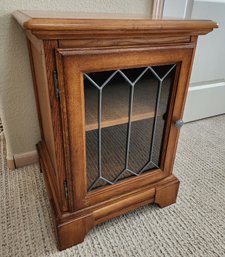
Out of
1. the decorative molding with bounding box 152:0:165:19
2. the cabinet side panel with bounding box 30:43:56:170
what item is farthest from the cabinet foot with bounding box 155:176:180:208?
the decorative molding with bounding box 152:0:165:19

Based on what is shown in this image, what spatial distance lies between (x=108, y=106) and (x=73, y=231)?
401 millimetres

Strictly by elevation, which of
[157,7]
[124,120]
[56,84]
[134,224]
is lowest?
[134,224]

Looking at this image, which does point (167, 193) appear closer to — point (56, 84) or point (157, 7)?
point (56, 84)

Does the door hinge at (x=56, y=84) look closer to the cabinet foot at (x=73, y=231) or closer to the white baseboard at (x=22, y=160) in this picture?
the cabinet foot at (x=73, y=231)

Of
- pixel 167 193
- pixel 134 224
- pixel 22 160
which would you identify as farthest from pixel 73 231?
pixel 22 160

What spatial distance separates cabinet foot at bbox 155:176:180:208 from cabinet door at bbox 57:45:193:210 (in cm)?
5

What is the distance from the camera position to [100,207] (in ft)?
2.39

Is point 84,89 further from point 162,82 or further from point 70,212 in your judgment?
point 70,212

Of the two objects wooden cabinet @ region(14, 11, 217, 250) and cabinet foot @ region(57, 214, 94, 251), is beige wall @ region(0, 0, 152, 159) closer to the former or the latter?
wooden cabinet @ region(14, 11, 217, 250)

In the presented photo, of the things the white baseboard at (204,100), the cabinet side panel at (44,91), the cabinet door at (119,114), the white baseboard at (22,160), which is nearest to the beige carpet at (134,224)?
the white baseboard at (22,160)

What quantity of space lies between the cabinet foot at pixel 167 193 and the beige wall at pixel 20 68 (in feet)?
1.95

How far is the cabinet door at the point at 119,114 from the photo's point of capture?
54 centimetres

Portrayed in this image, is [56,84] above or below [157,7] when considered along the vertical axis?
below

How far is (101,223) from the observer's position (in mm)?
799
